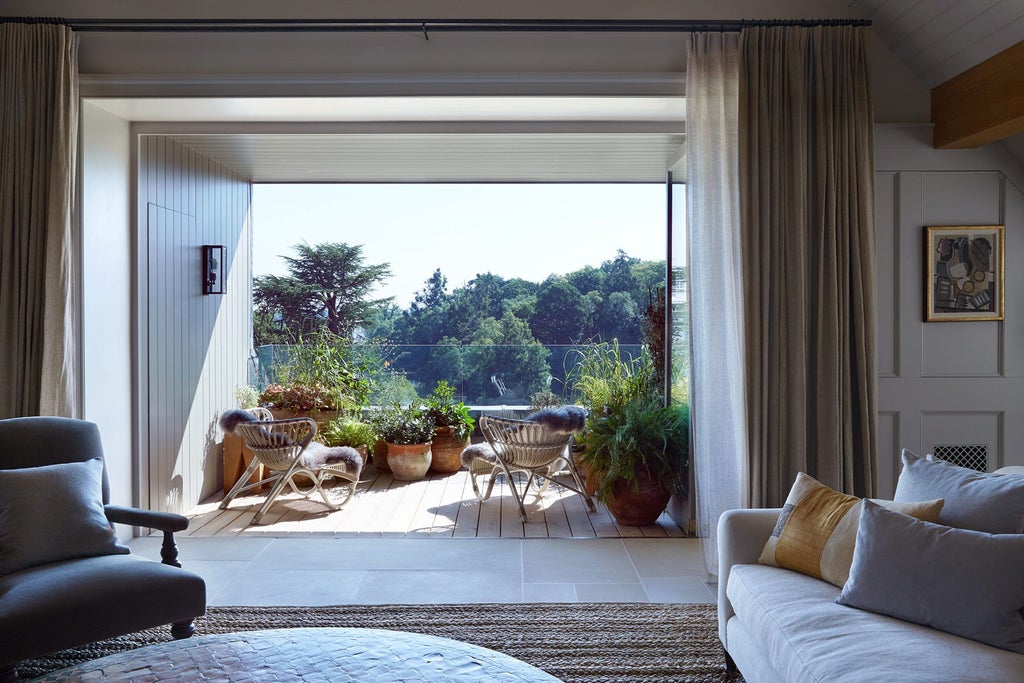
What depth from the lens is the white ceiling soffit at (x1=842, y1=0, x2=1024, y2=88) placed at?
3.39 metres

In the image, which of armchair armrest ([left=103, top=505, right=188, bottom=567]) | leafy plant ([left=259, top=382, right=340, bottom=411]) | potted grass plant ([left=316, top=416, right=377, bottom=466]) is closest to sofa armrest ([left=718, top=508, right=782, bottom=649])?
armchair armrest ([left=103, top=505, right=188, bottom=567])

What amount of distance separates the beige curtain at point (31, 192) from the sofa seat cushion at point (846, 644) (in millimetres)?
3458

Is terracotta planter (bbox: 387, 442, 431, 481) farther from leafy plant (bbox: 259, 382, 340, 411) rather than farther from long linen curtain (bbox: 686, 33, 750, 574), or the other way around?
long linen curtain (bbox: 686, 33, 750, 574)

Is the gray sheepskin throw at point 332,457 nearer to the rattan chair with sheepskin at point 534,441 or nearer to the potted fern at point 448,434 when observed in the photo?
the rattan chair with sheepskin at point 534,441

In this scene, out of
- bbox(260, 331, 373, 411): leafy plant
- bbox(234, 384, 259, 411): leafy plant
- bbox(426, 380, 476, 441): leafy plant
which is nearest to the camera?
bbox(234, 384, 259, 411): leafy plant

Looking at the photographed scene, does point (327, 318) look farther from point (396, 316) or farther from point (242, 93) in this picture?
point (242, 93)

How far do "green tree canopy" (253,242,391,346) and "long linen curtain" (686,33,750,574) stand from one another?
5.45 metres

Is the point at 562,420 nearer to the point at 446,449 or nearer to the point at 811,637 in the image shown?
the point at 446,449

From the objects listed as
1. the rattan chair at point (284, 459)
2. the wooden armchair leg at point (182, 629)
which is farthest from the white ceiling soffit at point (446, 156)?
the wooden armchair leg at point (182, 629)

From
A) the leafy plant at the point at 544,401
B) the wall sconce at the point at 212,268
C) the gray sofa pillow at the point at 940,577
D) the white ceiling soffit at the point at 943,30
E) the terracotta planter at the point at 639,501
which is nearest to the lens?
the gray sofa pillow at the point at 940,577

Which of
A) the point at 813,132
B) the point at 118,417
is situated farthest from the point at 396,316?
the point at 813,132

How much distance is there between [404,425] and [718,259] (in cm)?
350

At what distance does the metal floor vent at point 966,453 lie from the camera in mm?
4094

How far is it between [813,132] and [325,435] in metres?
4.57
